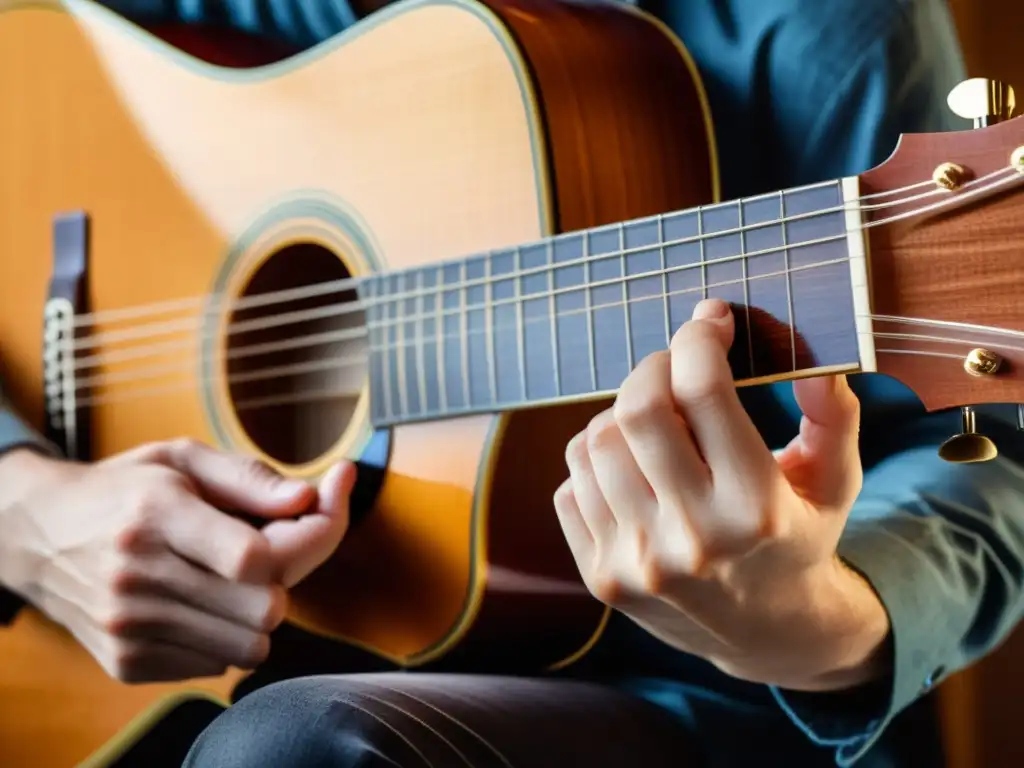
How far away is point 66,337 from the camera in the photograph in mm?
911

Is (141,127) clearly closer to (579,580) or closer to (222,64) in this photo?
(222,64)

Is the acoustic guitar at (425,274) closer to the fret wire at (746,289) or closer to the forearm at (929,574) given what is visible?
the fret wire at (746,289)

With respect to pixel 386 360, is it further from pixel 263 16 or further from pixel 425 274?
pixel 263 16

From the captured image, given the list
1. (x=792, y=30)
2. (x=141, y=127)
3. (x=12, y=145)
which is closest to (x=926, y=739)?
(x=792, y=30)

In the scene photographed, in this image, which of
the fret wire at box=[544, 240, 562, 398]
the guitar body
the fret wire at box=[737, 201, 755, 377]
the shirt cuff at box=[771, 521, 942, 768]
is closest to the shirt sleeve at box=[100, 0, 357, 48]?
the guitar body

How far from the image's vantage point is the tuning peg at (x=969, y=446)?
19.1 inches

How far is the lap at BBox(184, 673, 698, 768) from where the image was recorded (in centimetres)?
54

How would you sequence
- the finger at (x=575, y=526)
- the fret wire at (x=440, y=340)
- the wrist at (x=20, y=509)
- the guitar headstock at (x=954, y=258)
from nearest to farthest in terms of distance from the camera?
the guitar headstock at (x=954, y=258) < the finger at (x=575, y=526) < the fret wire at (x=440, y=340) < the wrist at (x=20, y=509)

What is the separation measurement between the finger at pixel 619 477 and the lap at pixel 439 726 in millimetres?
162

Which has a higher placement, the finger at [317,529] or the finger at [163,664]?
the finger at [317,529]

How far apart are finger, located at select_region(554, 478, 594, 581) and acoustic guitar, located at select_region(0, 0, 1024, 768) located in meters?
0.07

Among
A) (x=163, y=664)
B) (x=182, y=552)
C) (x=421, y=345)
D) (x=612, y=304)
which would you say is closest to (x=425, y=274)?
(x=421, y=345)

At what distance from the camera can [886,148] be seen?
2.18 ft

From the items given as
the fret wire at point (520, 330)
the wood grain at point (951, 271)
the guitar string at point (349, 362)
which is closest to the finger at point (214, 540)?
the guitar string at point (349, 362)
